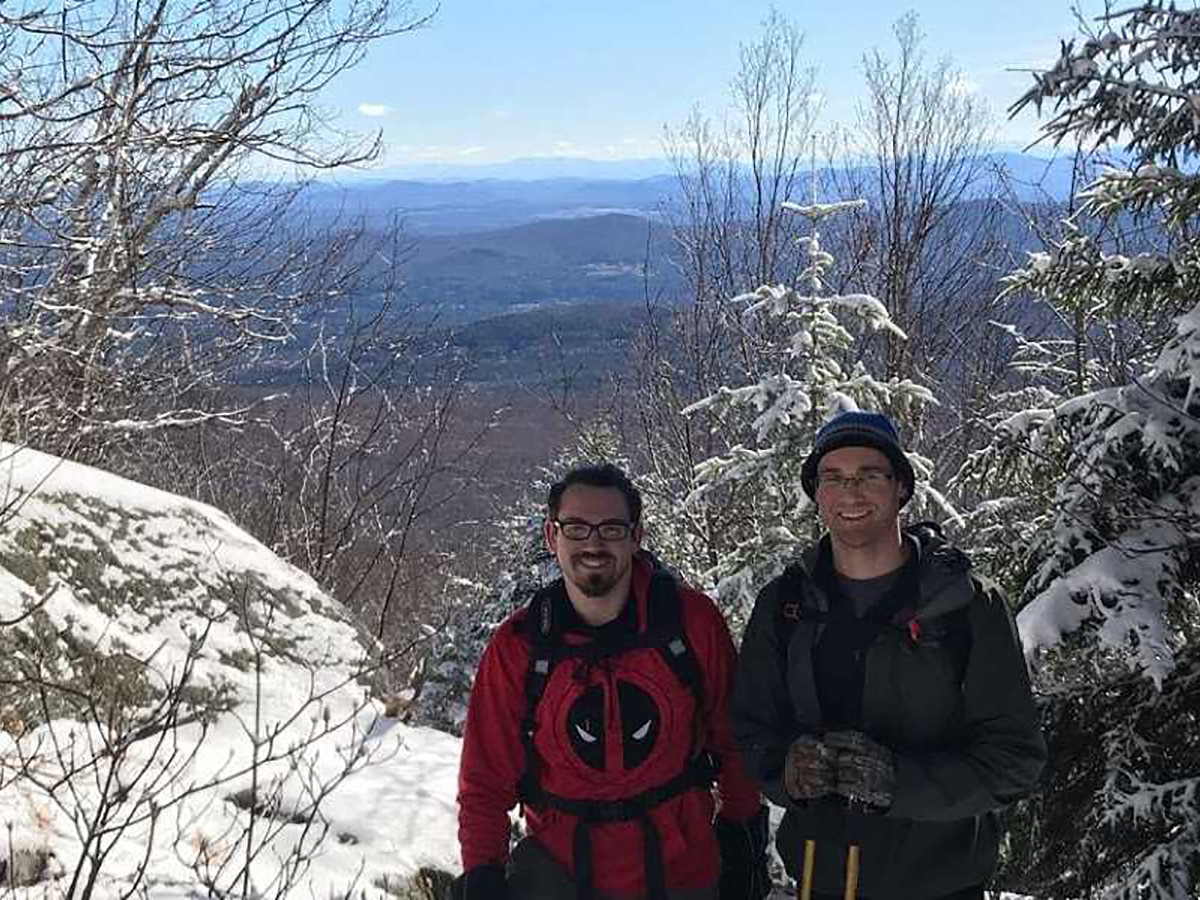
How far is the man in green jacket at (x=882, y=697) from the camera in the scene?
256 centimetres

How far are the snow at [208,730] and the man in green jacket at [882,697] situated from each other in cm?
151

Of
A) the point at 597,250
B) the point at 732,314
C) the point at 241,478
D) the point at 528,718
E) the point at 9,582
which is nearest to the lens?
the point at 528,718

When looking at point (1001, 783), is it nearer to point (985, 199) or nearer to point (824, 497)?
point (824, 497)

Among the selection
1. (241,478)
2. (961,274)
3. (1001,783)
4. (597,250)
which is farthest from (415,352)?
(597,250)

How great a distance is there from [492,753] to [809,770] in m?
0.93

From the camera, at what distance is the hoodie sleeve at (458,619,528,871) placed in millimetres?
2986

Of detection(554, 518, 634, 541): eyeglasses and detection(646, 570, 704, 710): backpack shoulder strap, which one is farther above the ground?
detection(554, 518, 634, 541): eyeglasses

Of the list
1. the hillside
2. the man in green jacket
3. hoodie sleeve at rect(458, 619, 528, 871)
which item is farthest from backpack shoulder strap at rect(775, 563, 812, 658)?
the hillside

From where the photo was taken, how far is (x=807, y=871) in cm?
273

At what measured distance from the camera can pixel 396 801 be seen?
534 cm

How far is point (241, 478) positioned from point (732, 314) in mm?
11815

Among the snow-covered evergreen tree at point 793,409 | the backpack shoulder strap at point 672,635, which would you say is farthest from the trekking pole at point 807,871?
the snow-covered evergreen tree at point 793,409

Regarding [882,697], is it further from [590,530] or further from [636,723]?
[590,530]

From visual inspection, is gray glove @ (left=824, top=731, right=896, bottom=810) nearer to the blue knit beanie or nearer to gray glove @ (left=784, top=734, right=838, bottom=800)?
gray glove @ (left=784, top=734, right=838, bottom=800)
